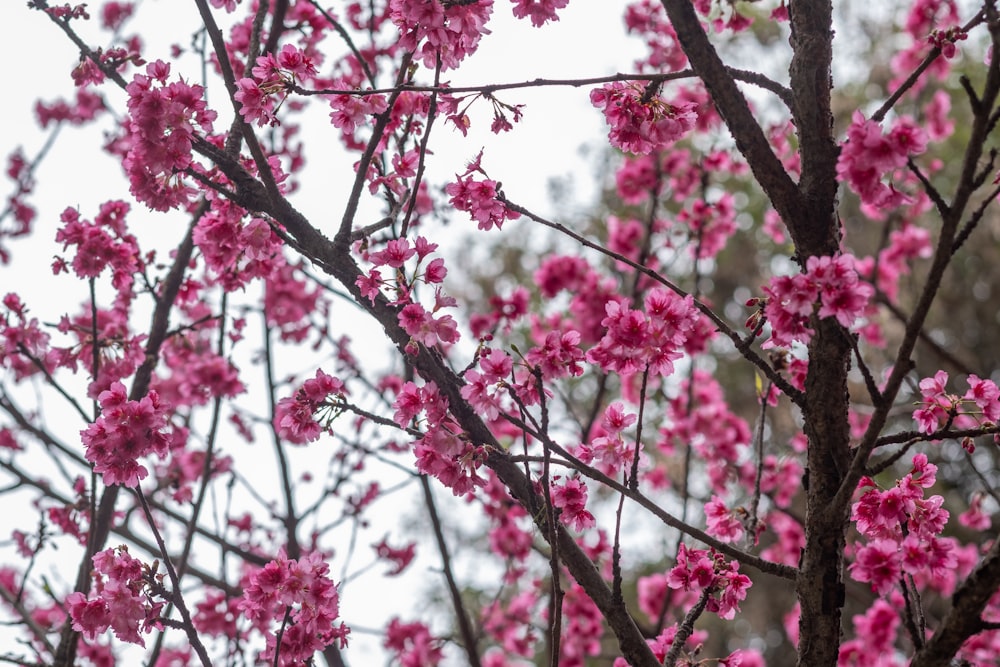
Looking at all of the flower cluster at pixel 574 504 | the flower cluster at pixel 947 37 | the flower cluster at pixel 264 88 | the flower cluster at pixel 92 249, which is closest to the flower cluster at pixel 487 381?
the flower cluster at pixel 574 504

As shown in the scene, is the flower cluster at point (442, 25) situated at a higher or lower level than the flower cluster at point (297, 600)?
higher

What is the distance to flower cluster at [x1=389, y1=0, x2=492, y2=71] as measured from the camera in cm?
195

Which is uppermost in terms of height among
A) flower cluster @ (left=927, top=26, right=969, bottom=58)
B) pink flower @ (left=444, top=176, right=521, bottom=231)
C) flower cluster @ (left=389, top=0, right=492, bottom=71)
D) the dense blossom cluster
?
flower cluster @ (left=389, top=0, right=492, bottom=71)

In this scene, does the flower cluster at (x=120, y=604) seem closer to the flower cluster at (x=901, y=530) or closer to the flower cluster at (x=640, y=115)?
the flower cluster at (x=640, y=115)

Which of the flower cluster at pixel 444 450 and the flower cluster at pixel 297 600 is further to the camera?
the flower cluster at pixel 297 600

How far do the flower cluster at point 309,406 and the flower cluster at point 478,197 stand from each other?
0.55 metres

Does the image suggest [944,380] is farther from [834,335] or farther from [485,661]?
[485,661]

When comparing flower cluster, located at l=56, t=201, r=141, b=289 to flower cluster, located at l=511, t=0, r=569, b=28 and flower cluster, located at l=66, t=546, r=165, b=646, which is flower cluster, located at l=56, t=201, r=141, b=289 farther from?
flower cluster, located at l=511, t=0, r=569, b=28

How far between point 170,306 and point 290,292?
1.11m

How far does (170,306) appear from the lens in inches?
126

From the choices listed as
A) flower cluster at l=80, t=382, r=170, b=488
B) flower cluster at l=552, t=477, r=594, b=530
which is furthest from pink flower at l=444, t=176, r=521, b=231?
flower cluster at l=80, t=382, r=170, b=488

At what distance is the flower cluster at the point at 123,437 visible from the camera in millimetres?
2098

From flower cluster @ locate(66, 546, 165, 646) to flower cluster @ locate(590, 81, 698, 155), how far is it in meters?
1.62

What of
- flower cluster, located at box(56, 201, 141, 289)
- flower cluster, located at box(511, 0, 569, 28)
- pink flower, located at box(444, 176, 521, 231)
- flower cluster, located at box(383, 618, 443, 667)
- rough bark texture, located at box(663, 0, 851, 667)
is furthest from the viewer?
flower cluster, located at box(383, 618, 443, 667)
